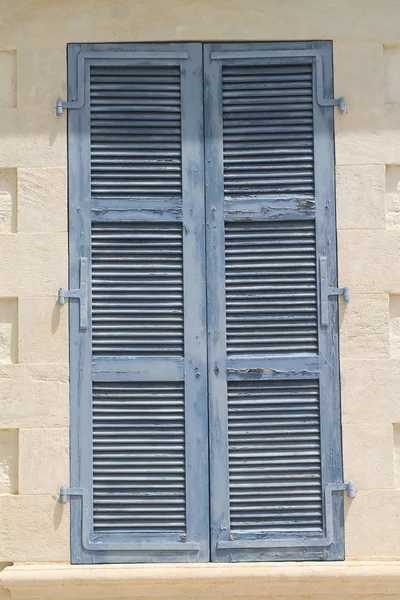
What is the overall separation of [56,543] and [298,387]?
144 centimetres

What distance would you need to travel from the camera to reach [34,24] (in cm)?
474

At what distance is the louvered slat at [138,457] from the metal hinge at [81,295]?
13.4 inches

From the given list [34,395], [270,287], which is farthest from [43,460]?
[270,287]

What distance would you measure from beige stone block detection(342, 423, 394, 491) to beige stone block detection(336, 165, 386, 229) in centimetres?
103

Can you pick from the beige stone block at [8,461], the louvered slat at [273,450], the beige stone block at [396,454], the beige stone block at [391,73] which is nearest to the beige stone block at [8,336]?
the beige stone block at [8,461]

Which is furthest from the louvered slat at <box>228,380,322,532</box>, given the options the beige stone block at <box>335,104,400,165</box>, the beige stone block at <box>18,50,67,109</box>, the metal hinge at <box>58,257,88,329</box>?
the beige stone block at <box>18,50,67,109</box>

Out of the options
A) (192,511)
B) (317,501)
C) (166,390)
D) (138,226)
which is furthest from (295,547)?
(138,226)

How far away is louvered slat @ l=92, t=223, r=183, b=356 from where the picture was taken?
461 cm

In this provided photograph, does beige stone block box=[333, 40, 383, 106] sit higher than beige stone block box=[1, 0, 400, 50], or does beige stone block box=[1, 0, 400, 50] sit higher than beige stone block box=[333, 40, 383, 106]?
beige stone block box=[1, 0, 400, 50]

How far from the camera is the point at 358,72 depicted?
4719 mm

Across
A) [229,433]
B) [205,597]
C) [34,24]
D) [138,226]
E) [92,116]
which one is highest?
[34,24]

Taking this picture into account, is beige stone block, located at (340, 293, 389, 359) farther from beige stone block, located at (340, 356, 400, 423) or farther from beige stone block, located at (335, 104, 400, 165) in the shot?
beige stone block, located at (335, 104, 400, 165)

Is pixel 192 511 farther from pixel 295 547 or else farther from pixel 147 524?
pixel 295 547

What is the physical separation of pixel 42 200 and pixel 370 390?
1.93 m
